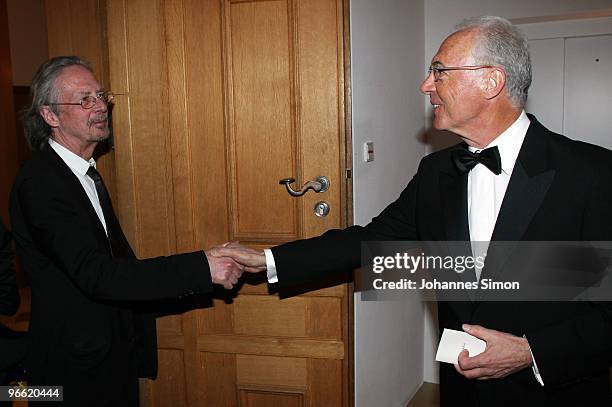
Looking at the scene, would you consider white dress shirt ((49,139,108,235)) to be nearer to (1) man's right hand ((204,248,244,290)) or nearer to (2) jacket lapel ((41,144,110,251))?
(2) jacket lapel ((41,144,110,251))

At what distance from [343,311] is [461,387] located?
77 cm

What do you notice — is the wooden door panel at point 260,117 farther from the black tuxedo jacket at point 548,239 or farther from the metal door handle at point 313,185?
the black tuxedo jacket at point 548,239

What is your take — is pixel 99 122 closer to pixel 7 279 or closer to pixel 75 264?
pixel 75 264

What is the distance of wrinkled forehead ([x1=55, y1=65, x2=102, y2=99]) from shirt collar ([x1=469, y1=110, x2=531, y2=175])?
1.53 meters

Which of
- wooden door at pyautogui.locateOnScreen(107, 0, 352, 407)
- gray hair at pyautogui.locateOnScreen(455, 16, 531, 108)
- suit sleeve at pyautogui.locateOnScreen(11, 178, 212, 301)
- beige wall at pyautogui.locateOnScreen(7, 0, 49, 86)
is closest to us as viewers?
gray hair at pyautogui.locateOnScreen(455, 16, 531, 108)

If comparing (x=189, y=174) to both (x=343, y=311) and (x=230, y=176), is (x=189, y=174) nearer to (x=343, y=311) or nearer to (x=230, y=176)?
(x=230, y=176)

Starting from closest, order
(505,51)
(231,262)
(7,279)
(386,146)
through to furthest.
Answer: (505,51) → (7,279) → (231,262) → (386,146)

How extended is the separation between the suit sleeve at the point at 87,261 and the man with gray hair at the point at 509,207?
35.2 inches

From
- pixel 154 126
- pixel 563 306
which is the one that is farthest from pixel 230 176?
pixel 563 306

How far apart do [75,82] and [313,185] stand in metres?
1.04

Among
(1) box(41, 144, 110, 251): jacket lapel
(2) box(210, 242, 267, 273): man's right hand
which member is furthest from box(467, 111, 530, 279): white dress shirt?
(1) box(41, 144, 110, 251): jacket lapel

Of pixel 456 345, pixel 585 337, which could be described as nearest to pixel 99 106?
pixel 456 345

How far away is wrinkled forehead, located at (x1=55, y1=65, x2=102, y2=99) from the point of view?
2348mm

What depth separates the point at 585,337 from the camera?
1.77m
